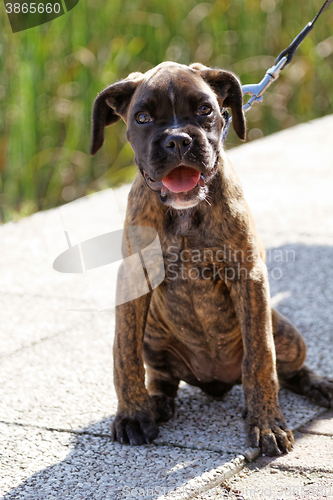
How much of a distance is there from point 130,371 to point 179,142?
1.11m

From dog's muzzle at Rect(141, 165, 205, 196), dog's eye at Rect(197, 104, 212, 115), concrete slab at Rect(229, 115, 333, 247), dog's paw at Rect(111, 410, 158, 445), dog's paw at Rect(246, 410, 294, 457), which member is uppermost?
dog's eye at Rect(197, 104, 212, 115)

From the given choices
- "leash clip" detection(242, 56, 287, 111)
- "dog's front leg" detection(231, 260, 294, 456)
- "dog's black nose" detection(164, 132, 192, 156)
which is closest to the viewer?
"dog's black nose" detection(164, 132, 192, 156)

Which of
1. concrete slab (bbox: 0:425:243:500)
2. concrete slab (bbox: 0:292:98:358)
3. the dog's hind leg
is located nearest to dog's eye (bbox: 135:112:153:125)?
the dog's hind leg

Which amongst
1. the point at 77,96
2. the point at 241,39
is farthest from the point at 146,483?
the point at 241,39

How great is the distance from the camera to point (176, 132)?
2.79 meters

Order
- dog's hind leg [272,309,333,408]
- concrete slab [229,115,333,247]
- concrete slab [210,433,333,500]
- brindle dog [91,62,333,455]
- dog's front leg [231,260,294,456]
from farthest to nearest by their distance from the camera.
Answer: concrete slab [229,115,333,247] → dog's hind leg [272,309,333,408] → dog's front leg [231,260,294,456] → brindle dog [91,62,333,455] → concrete slab [210,433,333,500]

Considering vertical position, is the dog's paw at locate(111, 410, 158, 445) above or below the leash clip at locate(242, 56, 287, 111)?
below

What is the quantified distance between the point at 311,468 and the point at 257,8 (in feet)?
27.0

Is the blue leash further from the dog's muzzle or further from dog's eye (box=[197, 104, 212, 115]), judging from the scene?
the dog's muzzle

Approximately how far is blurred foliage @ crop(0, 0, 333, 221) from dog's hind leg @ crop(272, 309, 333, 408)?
4.43m

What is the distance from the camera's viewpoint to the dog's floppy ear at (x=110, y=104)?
3.12m

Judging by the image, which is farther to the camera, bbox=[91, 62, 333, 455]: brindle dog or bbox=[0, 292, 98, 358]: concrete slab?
bbox=[0, 292, 98, 358]: concrete slab

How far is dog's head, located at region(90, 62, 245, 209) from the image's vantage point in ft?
9.21

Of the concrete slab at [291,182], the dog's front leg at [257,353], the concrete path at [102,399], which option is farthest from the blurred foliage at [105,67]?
the dog's front leg at [257,353]
